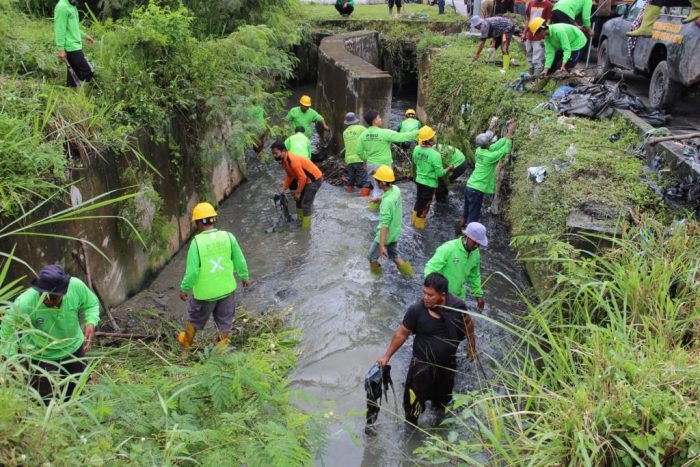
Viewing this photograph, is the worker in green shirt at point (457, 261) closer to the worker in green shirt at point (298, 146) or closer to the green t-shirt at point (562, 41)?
the worker in green shirt at point (298, 146)

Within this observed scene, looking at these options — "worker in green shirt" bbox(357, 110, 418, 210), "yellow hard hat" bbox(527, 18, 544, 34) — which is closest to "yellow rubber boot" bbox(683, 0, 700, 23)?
"yellow hard hat" bbox(527, 18, 544, 34)

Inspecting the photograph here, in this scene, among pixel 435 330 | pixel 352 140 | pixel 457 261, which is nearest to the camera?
pixel 435 330

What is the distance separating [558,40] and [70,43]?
24.5ft

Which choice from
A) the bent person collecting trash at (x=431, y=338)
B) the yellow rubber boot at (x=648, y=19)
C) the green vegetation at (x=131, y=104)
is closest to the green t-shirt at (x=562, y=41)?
Answer: the yellow rubber boot at (x=648, y=19)

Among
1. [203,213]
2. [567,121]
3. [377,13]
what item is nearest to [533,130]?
[567,121]

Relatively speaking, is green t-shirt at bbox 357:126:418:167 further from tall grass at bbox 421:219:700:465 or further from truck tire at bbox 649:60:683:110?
tall grass at bbox 421:219:700:465

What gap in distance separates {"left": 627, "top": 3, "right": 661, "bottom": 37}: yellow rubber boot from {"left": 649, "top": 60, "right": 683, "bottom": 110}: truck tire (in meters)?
0.57

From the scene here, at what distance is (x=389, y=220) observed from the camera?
7.09m

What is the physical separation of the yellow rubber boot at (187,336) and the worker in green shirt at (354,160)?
522cm

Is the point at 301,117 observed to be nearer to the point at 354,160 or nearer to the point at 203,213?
the point at 354,160

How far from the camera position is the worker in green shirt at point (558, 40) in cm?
951

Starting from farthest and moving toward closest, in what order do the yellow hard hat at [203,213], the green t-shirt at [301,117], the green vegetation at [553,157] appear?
the green t-shirt at [301,117]
the green vegetation at [553,157]
the yellow hard hat at [203,213]

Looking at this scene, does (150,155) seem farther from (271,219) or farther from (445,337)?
(445,337)

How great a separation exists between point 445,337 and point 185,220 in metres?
5.55
